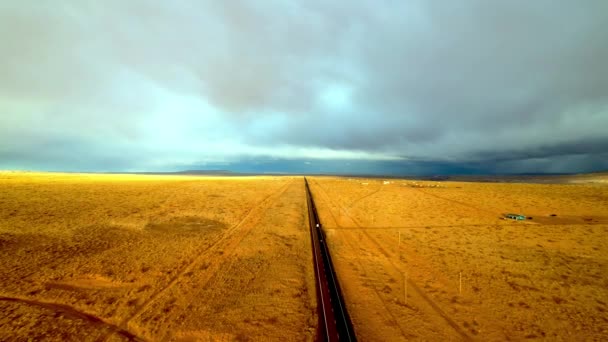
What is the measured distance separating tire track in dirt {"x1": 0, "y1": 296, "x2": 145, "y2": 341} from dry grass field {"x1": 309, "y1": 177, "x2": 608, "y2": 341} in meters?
5.61

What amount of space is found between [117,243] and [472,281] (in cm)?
1624

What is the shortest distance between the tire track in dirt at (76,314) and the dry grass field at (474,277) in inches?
221

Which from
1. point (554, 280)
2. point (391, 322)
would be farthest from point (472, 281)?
point (391, 322)

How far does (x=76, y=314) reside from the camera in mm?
6582

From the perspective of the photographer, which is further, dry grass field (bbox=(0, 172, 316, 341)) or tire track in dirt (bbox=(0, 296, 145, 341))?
dry grass field (bbox=(0, 172, 316, 341))

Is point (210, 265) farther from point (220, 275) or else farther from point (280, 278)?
point (280, 278)

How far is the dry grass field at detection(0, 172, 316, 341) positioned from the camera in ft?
20.1

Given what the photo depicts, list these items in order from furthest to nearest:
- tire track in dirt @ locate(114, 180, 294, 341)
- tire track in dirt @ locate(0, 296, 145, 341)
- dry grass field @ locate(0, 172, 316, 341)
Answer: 1. tire track in dirt @ locate(114, 180, 294, 341)
2. dry grass field @ locate(0, 172, 316, 341)
3. tire track in dirt @ locate(0, 296, 145, 341)

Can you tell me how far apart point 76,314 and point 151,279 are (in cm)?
232

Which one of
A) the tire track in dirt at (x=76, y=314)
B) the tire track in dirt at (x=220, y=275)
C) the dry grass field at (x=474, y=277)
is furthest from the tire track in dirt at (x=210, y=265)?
the dry grass field at (x=474, y=277)

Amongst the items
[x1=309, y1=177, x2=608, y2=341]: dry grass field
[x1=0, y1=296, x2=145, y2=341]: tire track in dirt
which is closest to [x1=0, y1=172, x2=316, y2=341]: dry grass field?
[x1=0, y1=296, x2=145, y2=341]: tire track in dirt

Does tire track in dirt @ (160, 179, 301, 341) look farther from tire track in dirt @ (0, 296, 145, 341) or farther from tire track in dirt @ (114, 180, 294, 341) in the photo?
tire track in dirt @ (0, 296, 145, 341)

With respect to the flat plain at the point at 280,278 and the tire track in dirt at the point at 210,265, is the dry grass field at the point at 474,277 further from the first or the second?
the tire track in dirt at the point at 210,265

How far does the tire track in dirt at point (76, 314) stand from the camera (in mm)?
5867
